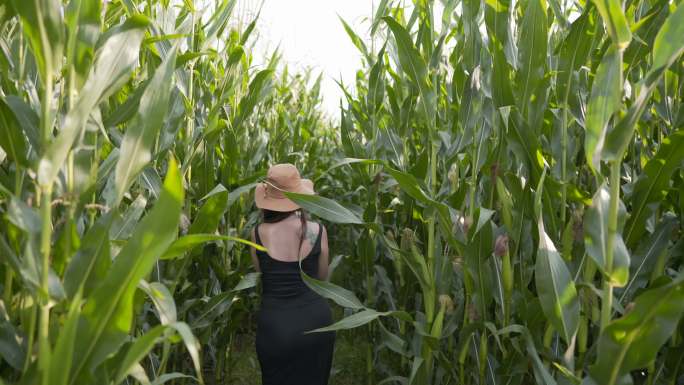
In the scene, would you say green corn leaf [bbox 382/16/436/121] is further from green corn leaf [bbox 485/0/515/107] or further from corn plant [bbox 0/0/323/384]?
corn plant [bbox 0/0/323/384]

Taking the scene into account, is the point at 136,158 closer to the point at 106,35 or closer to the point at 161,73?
the point at 161,73

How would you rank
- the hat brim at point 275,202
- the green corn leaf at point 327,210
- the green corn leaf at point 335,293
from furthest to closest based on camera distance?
the hat brim at point 275,202 → the green corn leaf at point 335,293 → the green corn leaf at point 327,210

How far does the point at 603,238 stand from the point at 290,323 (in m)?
1.72

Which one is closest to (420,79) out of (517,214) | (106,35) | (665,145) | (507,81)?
(507,81)

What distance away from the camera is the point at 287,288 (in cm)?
282

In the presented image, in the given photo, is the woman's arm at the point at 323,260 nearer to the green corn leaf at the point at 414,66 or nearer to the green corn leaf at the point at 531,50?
the green corn leaf at the point at 414,66

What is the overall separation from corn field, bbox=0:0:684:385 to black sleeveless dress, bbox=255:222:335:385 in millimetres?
247

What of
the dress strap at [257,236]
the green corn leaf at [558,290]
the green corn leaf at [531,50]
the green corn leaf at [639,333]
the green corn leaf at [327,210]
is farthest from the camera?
the dress strap at [257,236]

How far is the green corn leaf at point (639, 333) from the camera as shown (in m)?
1.35

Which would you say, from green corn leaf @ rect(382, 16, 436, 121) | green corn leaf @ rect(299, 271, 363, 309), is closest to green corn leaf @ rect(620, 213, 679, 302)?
green corn leaf @ rect(382, 16, 436, 121)

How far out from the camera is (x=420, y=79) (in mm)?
2326

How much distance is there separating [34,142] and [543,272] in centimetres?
134

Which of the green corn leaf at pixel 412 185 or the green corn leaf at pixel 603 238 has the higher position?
the green corn leaf at pixel 412 185

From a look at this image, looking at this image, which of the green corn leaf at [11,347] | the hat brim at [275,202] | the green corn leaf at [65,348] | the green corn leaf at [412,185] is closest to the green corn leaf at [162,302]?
the green corn leaf at [65,348]
